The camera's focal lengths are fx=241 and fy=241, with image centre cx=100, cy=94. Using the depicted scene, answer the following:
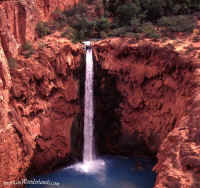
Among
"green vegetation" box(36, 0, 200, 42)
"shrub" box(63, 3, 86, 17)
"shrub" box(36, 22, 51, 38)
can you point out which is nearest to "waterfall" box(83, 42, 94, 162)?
"green vegetation" box(36, 0, 200, 42)

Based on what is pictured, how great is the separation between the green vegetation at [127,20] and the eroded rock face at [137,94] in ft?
7.20

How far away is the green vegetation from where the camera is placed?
673 inches

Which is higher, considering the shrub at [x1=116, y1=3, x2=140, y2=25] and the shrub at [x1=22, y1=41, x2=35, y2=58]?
the shrub at [x1=116, y1=3, x2=140, y2=25]

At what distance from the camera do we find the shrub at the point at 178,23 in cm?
1723

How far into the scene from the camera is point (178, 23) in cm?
1812

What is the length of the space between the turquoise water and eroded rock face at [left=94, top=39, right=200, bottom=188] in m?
1.26

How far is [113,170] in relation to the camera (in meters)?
13.9

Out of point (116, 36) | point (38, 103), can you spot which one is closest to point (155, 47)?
point (116, 36)

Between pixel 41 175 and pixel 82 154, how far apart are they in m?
2.77

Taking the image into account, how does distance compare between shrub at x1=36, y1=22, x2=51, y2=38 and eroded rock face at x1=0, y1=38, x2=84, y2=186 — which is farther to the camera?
shrub at x1=36, y1=22, x2=51, y2=38

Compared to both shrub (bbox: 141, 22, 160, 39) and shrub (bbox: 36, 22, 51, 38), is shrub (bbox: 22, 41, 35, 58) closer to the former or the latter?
shrub (bbox: 36, 22, 51, 38)

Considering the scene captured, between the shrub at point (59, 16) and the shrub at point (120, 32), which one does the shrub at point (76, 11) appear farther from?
the shrub at point (120, 32)

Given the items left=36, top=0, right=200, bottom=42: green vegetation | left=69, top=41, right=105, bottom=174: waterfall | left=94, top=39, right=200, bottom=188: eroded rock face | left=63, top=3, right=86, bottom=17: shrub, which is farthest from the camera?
left=63, top=3, right=86, bottom=17: shrub

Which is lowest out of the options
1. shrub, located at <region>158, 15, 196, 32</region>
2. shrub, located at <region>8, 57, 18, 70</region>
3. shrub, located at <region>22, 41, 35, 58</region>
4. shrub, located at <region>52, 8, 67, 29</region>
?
shrub, located at <region>8, 57, 18, 70</region>
